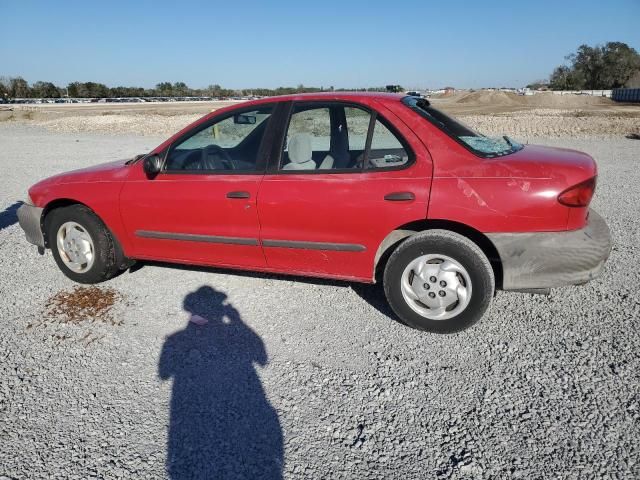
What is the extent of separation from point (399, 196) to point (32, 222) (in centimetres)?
367

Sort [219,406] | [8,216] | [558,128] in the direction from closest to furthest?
[219,406] → [8,216] → [558,128]

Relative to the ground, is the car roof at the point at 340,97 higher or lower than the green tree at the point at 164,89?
lower

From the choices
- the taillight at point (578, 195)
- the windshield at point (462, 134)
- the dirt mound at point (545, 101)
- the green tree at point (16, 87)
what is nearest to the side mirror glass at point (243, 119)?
the windshield at point (462, 134)

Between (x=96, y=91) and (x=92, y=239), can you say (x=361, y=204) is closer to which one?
(x=92, y=239)

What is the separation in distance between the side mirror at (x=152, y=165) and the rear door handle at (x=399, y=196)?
202 centimetres

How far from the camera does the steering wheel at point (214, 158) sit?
3848mm

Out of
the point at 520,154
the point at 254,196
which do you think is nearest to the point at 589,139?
the point at 520,154

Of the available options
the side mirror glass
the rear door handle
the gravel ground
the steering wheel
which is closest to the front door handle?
the steering wheel

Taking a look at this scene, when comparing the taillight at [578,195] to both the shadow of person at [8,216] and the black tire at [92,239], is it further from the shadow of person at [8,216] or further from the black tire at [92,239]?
the shadow of person at [8,216]

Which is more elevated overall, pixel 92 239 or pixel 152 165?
pixel 152 165

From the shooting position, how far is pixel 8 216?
280 inches

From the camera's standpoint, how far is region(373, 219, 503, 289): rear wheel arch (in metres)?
3.25

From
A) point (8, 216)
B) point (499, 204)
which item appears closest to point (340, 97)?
point (499, 204)

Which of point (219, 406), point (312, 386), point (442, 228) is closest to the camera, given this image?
point (219, 406)
